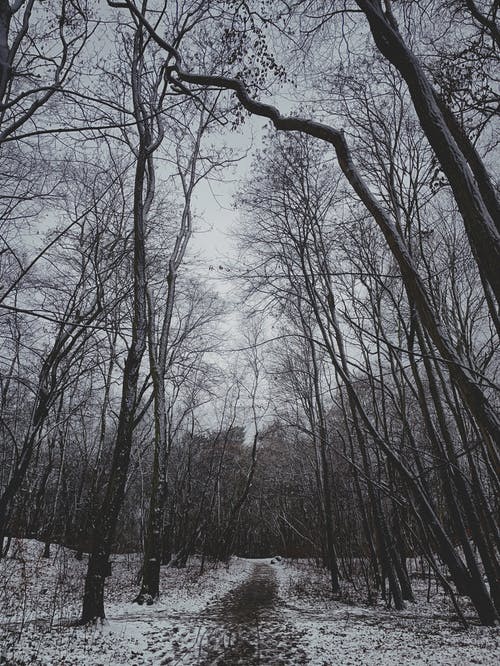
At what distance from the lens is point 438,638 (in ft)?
15.7

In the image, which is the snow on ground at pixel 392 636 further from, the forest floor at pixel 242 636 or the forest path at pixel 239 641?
the forest path at pixel 239 641

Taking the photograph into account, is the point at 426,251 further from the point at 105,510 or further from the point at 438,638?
the point at 105,510

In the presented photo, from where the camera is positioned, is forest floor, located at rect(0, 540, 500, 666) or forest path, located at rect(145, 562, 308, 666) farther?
forest path, located at rect(145, 562, 308, 666)

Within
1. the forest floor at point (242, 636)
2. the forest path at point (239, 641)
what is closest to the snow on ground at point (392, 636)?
the forest floor at point (242, 636)

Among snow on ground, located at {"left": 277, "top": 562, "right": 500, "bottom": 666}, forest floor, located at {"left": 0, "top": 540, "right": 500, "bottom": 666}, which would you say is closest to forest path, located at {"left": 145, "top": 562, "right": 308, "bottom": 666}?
forest floor, located at {"left": 0, "top": 540, "right": 500, "bottom": 666}

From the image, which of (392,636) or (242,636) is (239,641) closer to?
(242,636)

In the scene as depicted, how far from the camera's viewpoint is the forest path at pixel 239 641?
416 centimetres

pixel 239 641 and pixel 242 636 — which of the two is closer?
pixel 239 641

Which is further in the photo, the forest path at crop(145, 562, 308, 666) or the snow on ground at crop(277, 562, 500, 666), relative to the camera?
the forest path at crop(145, 562, 308, 666)

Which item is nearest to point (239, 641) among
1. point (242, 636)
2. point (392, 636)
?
point (242, 636)

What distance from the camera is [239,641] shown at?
4977 millimetres

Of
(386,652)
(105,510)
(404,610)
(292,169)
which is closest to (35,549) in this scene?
(105,510)

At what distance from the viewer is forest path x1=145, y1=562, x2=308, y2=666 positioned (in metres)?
4.16

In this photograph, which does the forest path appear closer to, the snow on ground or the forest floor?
the forest floor
